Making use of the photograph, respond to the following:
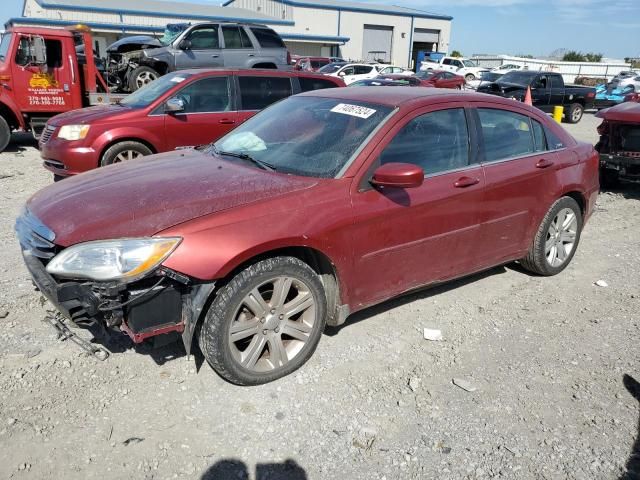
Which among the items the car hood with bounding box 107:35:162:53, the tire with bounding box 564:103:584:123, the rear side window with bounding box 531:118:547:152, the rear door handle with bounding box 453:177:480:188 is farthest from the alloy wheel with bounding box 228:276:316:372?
the tire with bounding box 564:103:584:123

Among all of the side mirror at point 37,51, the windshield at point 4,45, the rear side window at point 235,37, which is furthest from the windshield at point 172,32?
the windshield at point 4,45

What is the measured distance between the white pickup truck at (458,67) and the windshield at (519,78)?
15.8 meters

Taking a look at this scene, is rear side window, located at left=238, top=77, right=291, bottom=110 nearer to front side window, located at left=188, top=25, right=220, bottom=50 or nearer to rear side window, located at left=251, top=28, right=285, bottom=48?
front side window, located at left=188, top=25, right=220, bottom=50

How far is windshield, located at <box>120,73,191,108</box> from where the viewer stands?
751 centimetres

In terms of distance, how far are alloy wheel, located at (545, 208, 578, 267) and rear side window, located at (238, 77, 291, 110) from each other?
15.9 ft

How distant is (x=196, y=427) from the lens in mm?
2768

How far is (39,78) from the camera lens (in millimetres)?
10164

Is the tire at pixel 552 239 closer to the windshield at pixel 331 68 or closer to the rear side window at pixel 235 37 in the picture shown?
the rear side window at pixel 235 37

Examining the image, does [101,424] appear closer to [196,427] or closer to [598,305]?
[196,427]

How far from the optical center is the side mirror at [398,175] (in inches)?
123

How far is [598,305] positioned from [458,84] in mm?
23362

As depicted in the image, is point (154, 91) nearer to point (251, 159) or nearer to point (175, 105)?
point (175, 105)

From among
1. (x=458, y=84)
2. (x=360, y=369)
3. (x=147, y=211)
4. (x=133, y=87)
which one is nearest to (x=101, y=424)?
(x=147, y=211)

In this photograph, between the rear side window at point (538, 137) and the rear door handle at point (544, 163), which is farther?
the rear side window at point (538, 137)
